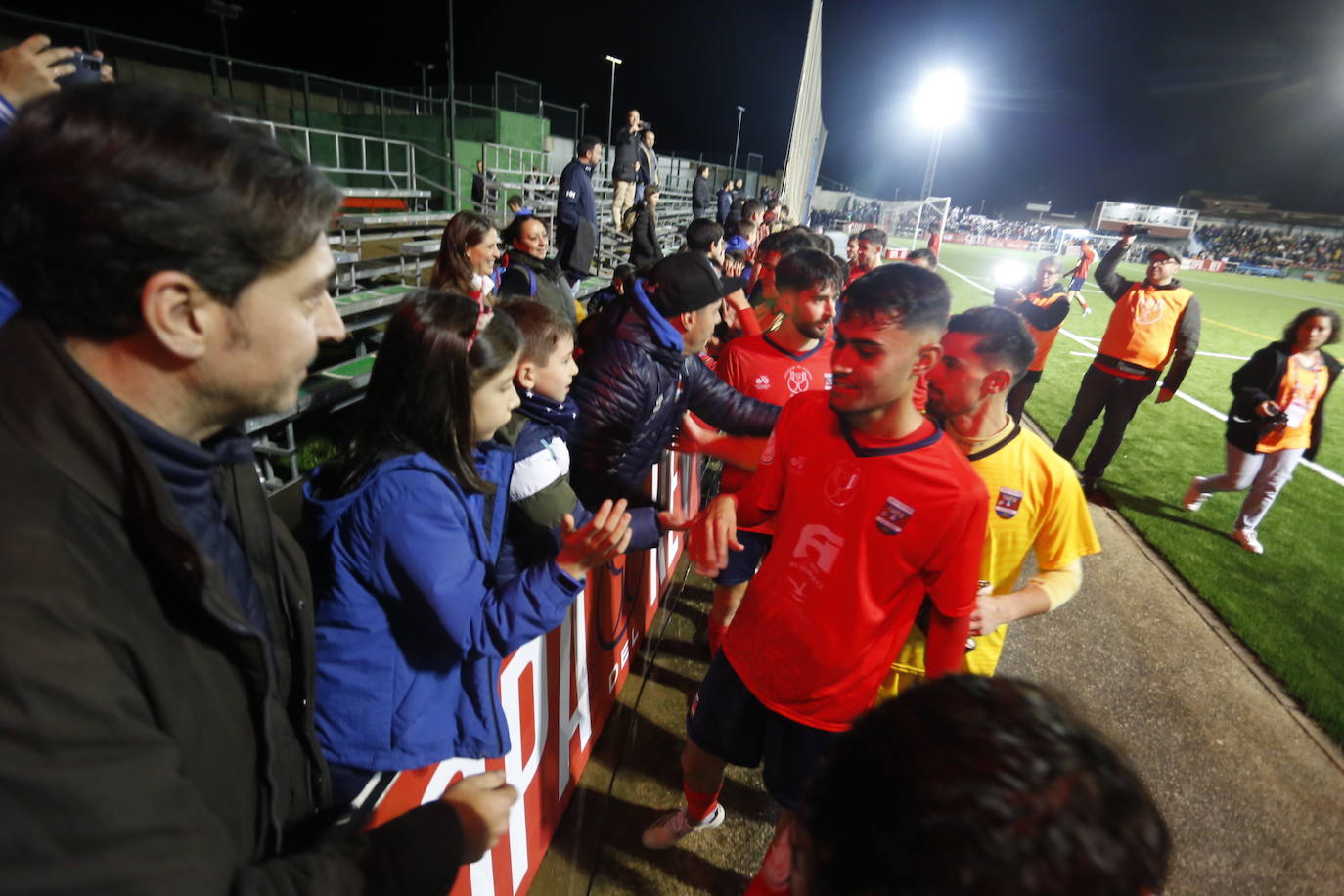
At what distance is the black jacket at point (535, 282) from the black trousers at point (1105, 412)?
510cm

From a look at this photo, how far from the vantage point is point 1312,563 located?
5.59 metres

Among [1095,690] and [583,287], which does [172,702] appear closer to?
[1095,690]

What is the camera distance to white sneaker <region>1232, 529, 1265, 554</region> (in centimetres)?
568

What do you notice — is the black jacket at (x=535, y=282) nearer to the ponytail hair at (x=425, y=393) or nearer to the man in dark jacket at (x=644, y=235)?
the ponytail hair at (x=425, y=393)

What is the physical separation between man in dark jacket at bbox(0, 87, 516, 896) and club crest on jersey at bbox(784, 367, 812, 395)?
2.88 m

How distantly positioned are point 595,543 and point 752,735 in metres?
1.11

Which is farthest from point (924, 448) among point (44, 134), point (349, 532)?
point (44, 134)

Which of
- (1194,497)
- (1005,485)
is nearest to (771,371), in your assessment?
(1005,485)

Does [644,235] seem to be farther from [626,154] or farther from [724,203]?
[724,203]

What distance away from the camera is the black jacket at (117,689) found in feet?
2.16

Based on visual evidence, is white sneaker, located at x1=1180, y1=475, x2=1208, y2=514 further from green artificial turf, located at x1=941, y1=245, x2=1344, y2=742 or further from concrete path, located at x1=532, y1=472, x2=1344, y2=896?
concrete path, located at x1=532, y1=472, x2=1344, y2=896

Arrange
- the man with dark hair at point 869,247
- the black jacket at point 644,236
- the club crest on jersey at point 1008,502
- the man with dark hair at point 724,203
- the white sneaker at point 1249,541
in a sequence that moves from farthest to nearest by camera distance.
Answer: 1. the man with dark hair at point 724,203
2. the black jacket at point 644,236
3. the man with dark hair at point 869,247
4. the white sneaker at point 1249,541
5. the club crest on jersey at point 1008,502

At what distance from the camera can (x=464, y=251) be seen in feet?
15.7

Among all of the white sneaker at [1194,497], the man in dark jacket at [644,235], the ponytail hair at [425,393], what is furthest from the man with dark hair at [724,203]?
the ponytail hair at [425,393]
